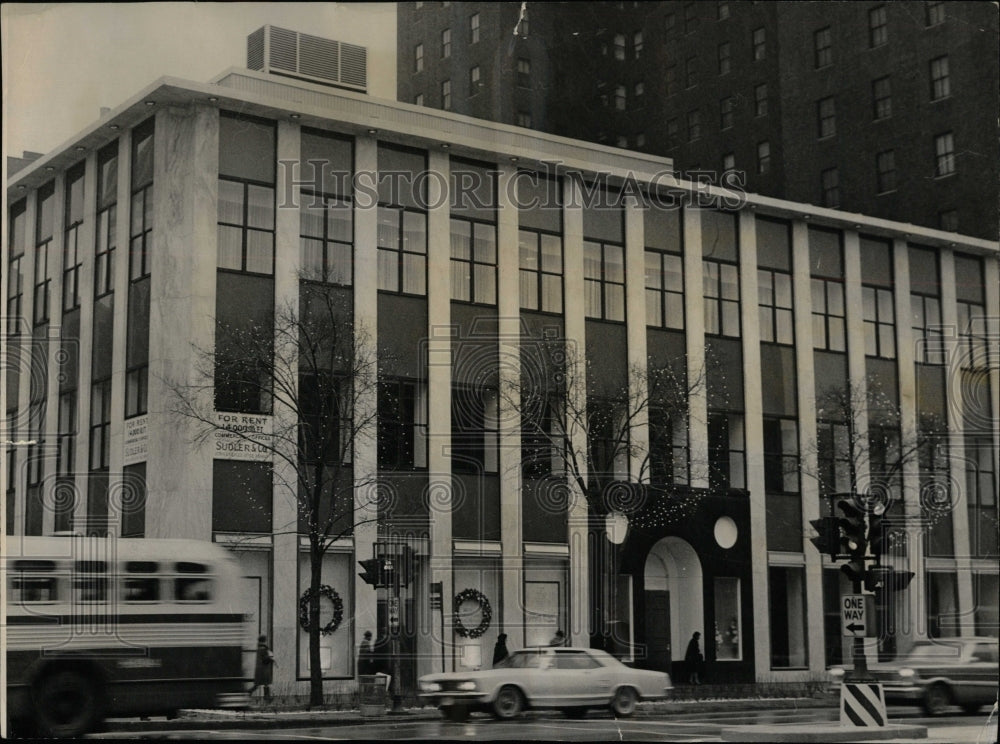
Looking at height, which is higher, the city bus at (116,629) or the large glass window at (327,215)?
the large glass window at (327,215)

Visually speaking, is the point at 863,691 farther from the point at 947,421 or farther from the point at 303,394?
the point at 303,394

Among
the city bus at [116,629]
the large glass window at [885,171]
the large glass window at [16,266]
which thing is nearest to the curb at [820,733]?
the city bus at [116,629]

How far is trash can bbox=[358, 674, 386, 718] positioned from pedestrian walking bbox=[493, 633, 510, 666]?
762mm

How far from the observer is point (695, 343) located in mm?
9477

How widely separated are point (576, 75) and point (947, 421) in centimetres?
378

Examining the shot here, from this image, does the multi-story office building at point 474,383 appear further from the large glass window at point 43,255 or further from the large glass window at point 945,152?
the large glass window at point 945,152

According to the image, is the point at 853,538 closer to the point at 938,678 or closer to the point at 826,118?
the point at 938,678

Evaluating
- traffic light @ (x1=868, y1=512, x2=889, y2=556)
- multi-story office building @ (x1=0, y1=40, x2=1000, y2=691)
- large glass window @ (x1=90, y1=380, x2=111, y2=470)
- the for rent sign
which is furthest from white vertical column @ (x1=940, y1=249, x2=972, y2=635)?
large glass window @ (x1=90, y1=380, x2=111, y2=470)

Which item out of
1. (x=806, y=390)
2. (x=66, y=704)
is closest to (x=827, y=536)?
(x=806, y=390)

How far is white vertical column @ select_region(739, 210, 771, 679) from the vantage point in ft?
30.5

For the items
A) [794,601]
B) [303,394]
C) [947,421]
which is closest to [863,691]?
[794,601]

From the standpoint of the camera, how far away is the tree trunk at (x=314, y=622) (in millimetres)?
8258

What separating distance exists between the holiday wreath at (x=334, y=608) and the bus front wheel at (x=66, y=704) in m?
1.34

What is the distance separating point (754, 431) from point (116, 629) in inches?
181
